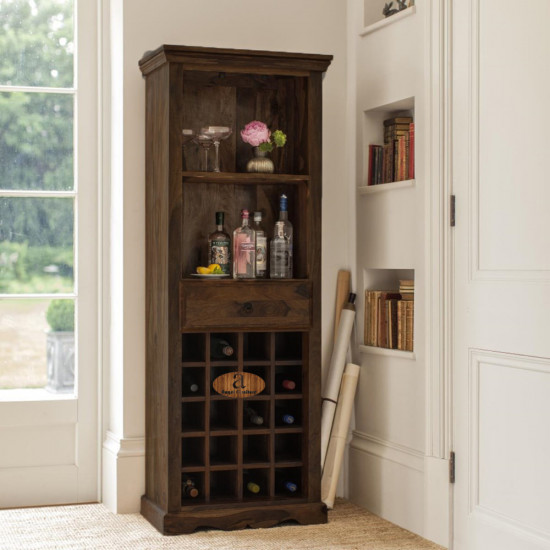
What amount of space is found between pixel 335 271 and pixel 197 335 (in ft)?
2.38

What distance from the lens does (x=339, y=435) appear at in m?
3.90

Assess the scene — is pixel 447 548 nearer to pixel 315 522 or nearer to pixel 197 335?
pixel 315 522

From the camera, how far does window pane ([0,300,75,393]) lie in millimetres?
3988

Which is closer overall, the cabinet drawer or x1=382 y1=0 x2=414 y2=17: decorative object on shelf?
the cabinet drawer

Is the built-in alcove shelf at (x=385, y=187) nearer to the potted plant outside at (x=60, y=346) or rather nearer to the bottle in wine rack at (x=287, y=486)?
the bottle in wine rack at (x=287, y=486)

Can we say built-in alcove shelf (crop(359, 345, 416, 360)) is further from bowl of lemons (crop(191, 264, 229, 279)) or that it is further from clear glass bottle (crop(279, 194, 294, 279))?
bowl of lemons (crop(191, 264, 229, 279))

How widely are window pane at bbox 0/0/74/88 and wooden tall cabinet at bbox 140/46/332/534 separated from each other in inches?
19.9

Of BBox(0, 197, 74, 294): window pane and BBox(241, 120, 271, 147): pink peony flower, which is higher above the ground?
BBox(241, 120, 271, 147): pink peony flower

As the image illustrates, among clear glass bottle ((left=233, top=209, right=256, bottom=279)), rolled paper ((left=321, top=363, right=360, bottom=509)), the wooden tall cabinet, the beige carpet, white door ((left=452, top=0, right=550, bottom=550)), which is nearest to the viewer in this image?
white door ((left=452, top=0, right=550, bottom=550))

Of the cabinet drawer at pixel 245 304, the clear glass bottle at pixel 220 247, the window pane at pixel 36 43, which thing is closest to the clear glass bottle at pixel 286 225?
the cabinet drawer at pixel 245 304

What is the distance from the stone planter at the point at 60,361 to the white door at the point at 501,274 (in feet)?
5.49

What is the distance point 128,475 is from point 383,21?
7.01ft

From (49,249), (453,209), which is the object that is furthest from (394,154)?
(49,249)

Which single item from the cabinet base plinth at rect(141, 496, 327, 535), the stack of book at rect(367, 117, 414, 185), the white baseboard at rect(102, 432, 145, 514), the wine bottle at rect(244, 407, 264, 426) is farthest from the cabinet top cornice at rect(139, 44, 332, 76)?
the cabinet base plinth at rect(141, 496, 327, 535)
